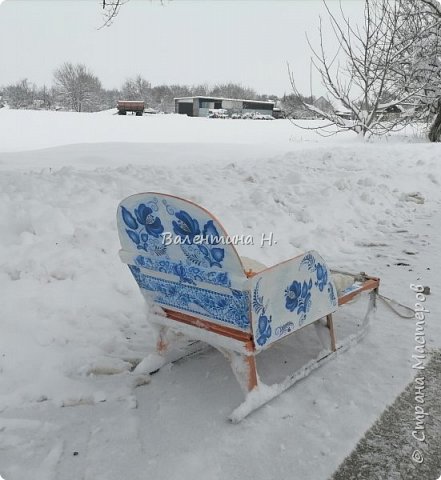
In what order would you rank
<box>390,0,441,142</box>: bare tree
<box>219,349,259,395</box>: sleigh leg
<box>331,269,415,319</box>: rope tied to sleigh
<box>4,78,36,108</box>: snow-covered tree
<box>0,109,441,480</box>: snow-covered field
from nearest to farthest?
<box>0,109,441,480</box>: snow-covered field < <box>219,349,259,395</box>: sleigh leg < <box>331,269,415,319</box>: rope tied to sleigh < <box>390,0,441,142</box>: bare tree < <box>4,78,36,108</box>: snow-covered tree

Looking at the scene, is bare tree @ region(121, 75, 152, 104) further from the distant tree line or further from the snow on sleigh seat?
the snow on sleigh seat

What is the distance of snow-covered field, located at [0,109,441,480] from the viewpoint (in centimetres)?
242

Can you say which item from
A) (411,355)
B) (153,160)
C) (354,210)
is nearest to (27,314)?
(411,355)

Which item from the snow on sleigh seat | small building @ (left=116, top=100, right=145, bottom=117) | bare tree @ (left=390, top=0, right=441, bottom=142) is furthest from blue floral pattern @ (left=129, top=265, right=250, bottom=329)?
small building @ (left=116, top=100, right=145, bottom=117)

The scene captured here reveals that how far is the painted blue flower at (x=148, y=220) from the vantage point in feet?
8.59

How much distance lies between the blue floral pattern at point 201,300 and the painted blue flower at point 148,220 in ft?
1.24

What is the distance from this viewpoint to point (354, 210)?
24.5 ft

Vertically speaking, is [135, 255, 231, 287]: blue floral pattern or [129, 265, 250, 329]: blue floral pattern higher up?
[135, 255, 231, 287]: blue floral pattern

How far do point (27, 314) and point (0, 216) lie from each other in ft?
5.31

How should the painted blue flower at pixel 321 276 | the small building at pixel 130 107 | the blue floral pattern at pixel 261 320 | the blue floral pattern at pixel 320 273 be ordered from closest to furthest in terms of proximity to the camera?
1. the blue floral pattern at pixel 261 320
2. the blue floral pattern at pixel 320 273
3. the painted blue flower at pixel 321 276
4. the small building at pixel 130 107

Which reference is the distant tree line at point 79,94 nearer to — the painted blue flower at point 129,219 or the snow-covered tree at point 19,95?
the snow-covered tree at point 19,95

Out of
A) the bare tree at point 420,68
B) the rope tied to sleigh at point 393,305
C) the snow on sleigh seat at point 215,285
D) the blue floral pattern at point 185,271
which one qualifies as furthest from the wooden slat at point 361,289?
the bare tree at point 420,68

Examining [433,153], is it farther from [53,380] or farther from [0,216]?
[53,380]

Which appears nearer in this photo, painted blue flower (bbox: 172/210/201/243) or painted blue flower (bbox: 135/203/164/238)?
painted blue flower (bbox: 172/210/201/243)
